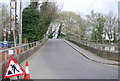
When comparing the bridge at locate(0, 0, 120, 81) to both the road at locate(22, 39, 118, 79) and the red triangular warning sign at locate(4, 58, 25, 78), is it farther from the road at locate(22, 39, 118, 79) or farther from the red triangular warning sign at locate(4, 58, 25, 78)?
the red triangular warning sign at locate(4, 58, 25, 78)

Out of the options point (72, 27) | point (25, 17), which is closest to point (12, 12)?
point (25, 17)

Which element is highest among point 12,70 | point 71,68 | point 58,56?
point 12,70

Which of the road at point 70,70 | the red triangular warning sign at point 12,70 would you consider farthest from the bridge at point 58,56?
the red triangular warning sign at point 12,70

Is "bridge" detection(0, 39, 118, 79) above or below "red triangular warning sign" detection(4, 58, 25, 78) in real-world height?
below

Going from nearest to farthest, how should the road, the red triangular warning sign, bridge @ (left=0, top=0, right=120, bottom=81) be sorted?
the red triangular warning sign → the road → bridge @ (left=0, top=0, right=120, bottom=81)

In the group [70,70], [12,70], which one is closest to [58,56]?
[70,70]

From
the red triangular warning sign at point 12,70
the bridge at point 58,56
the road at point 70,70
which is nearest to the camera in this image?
the red triangular warning sign at point 12,70

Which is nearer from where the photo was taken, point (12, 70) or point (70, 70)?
point (12, 70)

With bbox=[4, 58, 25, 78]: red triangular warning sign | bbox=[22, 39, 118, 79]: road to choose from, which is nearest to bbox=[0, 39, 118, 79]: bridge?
bbox=[22, 39, 118, 79]: road

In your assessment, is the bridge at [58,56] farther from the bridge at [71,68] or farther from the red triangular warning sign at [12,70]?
the red triangular warning sign at [12,70]

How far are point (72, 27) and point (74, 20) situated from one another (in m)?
3.28

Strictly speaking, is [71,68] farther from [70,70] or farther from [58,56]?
[58,56]

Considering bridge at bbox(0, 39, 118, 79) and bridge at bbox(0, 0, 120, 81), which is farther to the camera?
bridge at bbox(0, 0, 120, 81)

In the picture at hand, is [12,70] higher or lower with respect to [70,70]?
higher
